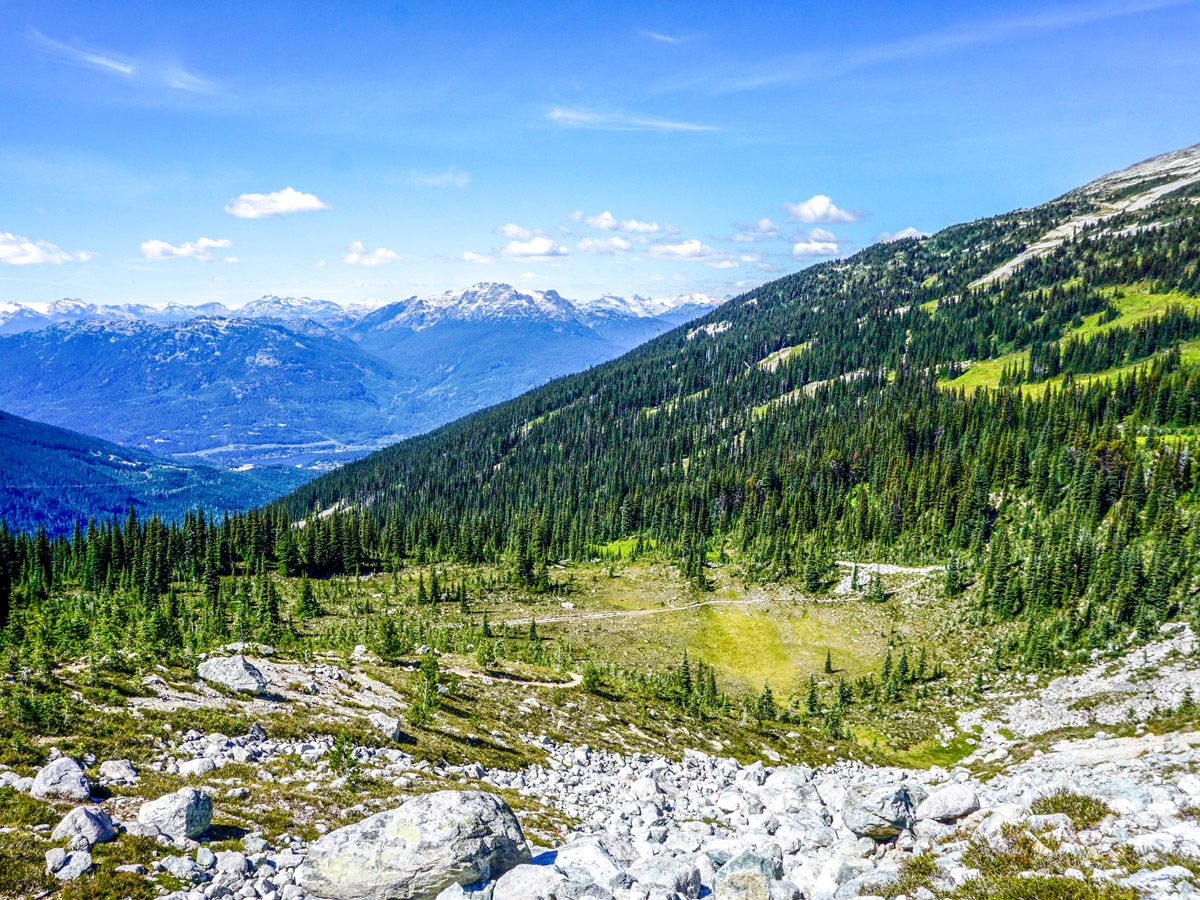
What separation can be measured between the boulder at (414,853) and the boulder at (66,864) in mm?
4133

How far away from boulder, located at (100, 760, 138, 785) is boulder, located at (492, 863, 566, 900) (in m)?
11.2

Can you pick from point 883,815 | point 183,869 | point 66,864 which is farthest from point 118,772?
point 883,815

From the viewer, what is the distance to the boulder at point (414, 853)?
13266mm

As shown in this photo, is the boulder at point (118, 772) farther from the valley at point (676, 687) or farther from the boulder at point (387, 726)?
the boulder at point (387, 726)

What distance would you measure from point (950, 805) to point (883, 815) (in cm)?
199

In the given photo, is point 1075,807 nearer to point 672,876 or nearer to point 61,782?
point 672,876

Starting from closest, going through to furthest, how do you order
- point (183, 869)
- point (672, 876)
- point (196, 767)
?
point (183, 869)
point (672, 876)
point (196, 767)

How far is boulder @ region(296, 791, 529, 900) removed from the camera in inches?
522

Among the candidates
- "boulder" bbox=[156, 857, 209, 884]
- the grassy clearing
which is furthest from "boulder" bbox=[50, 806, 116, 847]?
the grassy clearing

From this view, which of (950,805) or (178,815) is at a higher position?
(178,815)

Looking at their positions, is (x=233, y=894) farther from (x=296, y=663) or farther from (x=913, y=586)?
(x=913, y=586)

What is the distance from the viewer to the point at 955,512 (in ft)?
313

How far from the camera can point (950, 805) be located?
654 inches

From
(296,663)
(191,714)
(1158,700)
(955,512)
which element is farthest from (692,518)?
(191,714)
